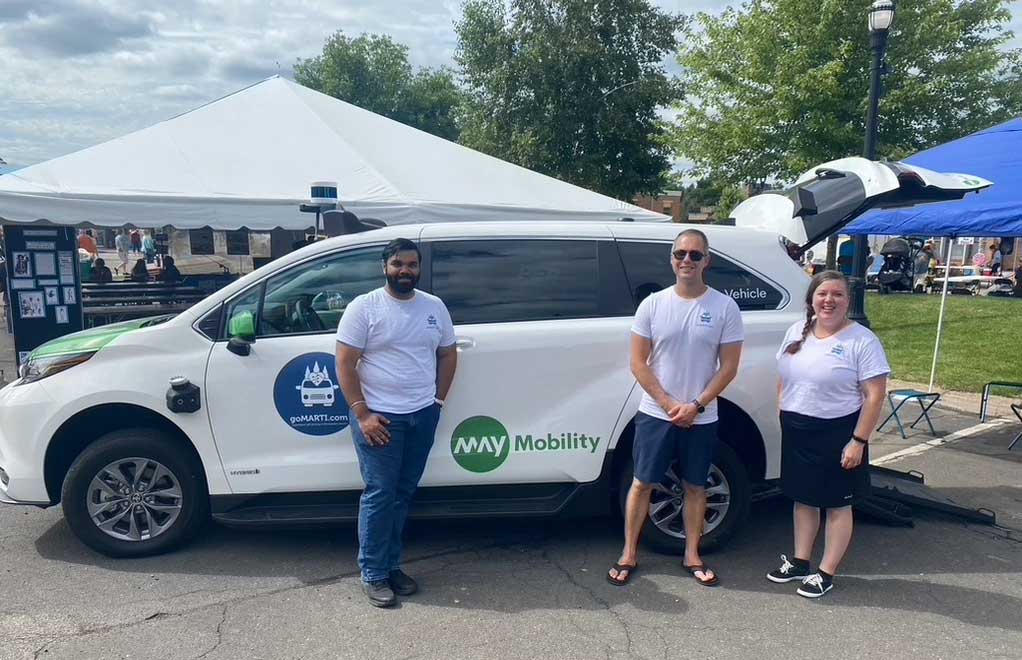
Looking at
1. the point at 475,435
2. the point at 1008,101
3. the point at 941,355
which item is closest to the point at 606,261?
the point at 475,435

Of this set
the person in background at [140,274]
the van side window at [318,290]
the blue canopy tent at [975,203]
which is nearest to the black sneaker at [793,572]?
the van side window at [318,290]

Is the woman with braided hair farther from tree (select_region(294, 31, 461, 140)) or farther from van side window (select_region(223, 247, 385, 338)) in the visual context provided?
tree (select_region(294, 31, 461, 140))

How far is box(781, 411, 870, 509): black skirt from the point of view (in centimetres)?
371

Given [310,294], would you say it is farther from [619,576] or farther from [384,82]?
[384,82]

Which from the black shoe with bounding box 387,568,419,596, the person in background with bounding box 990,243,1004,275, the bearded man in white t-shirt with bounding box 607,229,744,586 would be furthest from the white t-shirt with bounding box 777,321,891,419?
the person in background with bounding box 990,243,1004,275

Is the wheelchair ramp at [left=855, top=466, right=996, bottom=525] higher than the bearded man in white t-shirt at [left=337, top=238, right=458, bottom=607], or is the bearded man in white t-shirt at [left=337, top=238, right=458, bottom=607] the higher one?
the bearded man in white t-shirt at [left=337, top=238, right=458, bottom=607]

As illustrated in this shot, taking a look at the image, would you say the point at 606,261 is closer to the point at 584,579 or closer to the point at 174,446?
the point at 584,579

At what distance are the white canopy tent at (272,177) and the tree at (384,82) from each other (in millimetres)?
27601

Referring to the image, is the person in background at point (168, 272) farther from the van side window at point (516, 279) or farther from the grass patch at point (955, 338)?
the grass patch at point (955, 338)

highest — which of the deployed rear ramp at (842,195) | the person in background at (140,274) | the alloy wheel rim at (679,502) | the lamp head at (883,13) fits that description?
the lamp head at (883,13)

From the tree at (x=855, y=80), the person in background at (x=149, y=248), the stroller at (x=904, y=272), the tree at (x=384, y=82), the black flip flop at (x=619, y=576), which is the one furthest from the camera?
A: the tree at (x=384, y=82)

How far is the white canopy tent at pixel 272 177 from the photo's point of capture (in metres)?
7.29

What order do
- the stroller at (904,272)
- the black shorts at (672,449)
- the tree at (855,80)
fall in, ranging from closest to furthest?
the black shorts at (672,449) → the tree at (855,80) → the stroller at (904,272)

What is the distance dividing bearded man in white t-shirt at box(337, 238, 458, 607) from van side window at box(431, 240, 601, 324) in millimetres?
438
